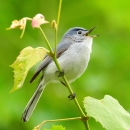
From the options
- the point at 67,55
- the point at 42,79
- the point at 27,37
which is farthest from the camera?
the point at 27,37

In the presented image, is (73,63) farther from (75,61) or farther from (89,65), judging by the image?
(89,65)

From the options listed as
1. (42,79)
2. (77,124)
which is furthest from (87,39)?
(77,124)

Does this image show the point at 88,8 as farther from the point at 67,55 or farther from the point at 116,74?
the point at 67,55

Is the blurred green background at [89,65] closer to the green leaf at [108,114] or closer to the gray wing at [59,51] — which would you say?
the gray wing at [59,51]

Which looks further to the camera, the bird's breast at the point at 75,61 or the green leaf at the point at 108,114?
the bird's breast at the point at 75,61

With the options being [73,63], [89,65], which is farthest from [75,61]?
[89,65]

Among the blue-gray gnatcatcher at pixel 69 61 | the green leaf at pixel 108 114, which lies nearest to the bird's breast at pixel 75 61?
the blue-gray gnatcatcher at pixel 69 61
